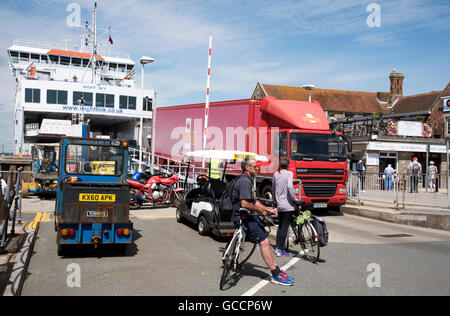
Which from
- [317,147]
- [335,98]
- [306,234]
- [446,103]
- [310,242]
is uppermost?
[335,98]

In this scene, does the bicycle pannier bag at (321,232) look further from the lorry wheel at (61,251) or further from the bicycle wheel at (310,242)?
the lorry wheel at (61,251)

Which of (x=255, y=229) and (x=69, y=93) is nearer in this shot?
(x=255, y=229)

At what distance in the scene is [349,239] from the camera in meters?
10.4

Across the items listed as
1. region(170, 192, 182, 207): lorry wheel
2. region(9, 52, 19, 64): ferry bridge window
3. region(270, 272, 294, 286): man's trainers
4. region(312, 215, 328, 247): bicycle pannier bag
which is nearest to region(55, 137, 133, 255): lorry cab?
region(270, 272, 294, 286): man's trainers

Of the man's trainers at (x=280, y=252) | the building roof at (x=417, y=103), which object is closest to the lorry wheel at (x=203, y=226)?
the man's trainers at (x=280, y=252)

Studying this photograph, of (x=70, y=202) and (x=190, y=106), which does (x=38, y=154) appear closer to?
(x=190, y=106)

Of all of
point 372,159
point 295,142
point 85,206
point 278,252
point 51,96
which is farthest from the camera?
point 51,96

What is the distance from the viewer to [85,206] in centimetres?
754

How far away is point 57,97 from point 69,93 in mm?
1447

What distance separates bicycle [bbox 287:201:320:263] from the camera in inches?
299

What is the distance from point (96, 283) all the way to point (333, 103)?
6114cm

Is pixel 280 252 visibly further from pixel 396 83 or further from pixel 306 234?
pixel 396 83

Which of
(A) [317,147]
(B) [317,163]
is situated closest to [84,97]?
(A) [317,147]

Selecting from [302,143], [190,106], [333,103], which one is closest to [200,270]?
[302,143]
